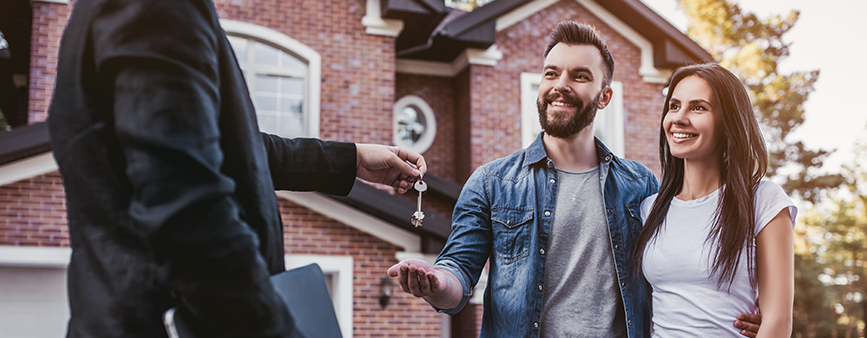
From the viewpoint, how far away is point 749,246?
276 cm

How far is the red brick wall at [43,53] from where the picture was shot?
969cm

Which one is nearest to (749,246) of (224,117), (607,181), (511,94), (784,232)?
(784,232)

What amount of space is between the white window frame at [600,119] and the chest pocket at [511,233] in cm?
869

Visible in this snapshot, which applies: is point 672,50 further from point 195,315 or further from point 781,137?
point 781,137

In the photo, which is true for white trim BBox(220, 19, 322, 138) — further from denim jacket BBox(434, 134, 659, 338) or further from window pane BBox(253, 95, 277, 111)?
denim jacket BBox(434, 134, 659, 338)

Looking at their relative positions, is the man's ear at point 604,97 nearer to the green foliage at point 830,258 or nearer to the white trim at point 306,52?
the white trim at point 306,52

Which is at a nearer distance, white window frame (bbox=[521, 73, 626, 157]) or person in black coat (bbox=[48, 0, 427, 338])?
person in black coat (bbox=[48, 0, 427, 338])

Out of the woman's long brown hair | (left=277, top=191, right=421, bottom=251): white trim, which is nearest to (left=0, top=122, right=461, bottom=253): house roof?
(left=277, top=191, right=421, bottom=251): white trim

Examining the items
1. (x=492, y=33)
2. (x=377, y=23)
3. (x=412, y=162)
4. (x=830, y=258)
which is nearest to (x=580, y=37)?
(x=412, y=162)

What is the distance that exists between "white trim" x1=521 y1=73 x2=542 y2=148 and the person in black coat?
1049 centimetres

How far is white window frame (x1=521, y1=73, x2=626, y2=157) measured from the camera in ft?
38.8

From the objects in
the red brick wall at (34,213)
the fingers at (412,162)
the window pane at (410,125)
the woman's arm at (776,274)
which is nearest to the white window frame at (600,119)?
the window pane at (410,125)

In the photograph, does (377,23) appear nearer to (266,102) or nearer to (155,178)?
(266,102)

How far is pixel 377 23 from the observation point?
435 inches
